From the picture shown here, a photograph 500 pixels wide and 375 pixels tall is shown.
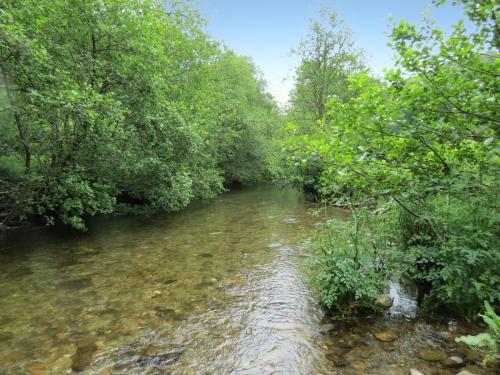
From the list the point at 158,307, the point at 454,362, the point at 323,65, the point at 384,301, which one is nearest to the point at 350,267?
the point at 384,301

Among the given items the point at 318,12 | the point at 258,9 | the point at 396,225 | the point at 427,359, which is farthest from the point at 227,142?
the point at 427,359

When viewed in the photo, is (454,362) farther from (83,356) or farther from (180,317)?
(83,356)

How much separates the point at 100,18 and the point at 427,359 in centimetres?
1339

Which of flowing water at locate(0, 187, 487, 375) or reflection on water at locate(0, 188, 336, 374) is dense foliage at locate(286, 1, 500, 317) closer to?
flowing water at locate(0, 187, 487, 375)

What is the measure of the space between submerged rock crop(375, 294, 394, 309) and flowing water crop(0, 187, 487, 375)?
0.71 feet

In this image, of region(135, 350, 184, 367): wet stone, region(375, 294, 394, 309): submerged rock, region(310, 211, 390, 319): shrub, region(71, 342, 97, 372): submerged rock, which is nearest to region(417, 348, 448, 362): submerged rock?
region(310, 211, 390, 319): shrub

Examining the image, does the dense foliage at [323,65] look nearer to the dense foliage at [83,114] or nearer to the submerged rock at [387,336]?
the dense foliage at [83,114]

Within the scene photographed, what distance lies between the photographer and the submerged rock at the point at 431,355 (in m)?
4.11

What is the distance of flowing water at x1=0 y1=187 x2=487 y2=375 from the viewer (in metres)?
4.31

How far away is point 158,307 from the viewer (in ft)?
20.1

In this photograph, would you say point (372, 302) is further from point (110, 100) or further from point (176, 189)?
point (176, 189)

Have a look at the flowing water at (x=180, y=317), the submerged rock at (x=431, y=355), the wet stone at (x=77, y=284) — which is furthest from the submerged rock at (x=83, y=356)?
the submerged rock at (x=431, y=355)

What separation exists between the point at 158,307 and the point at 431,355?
15.4ft

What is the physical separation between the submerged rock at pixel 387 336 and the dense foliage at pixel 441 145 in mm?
907
